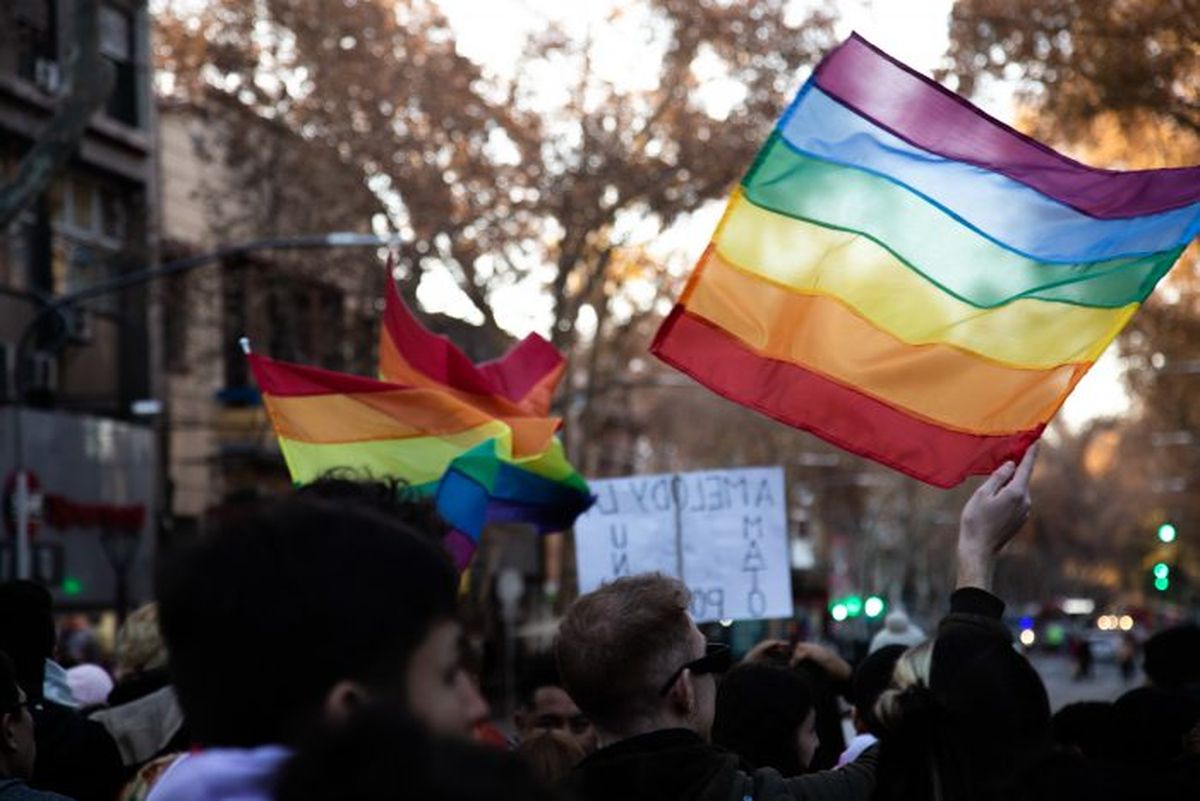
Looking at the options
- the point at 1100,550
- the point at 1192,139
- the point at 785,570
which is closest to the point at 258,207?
the point at 1192,139

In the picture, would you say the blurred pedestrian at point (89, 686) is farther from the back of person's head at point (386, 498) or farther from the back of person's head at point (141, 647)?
the back of person's head at point (386, 498)

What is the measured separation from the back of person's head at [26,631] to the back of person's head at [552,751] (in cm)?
142

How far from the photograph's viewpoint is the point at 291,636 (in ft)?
8.78

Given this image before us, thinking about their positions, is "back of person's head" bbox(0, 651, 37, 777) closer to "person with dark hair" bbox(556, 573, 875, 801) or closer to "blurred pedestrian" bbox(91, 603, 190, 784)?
"blurred pedestrian" bbox(91, 603, 190, 784)

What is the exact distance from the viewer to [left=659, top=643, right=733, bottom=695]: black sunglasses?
4605 millimetres

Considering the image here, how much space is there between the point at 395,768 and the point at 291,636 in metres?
0.54

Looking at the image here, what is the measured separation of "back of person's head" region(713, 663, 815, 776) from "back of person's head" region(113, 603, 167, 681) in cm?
226

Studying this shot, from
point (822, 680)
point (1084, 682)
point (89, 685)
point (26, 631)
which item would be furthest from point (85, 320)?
point (1084, 682)

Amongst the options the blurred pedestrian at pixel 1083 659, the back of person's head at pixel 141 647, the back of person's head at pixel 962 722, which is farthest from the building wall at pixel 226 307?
the blurred pedestrian at pixel 1083 659

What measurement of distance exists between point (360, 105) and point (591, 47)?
131 inches

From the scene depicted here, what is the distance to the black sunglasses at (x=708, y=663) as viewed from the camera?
461 centimetres

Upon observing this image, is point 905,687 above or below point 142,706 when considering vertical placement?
above

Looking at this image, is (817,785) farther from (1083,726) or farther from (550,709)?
(550,709)

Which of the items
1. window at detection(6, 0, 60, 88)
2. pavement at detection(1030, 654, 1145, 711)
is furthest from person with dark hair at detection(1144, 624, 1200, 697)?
pavement at detection(1030, 654, 1145, 711)
